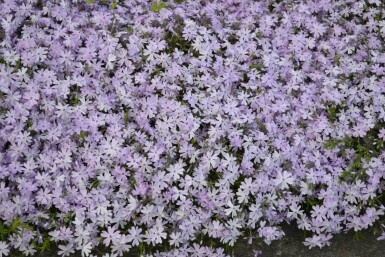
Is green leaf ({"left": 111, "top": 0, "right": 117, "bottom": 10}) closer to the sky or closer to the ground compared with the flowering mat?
closer to the sky

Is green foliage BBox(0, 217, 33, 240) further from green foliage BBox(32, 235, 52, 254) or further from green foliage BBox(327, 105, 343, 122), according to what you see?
green foliage BBox(327, 105, 343, 122)

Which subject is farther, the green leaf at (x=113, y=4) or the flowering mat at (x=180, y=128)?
the green leaf at (x=113, y=4)

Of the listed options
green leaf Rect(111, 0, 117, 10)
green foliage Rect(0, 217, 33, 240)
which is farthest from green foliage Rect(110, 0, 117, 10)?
green foliage Rect(0, 217, 33, 240)

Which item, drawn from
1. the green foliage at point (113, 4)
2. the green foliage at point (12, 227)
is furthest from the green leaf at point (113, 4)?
the green foliage at point (12, 227)

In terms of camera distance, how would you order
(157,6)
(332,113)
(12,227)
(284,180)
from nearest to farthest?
(12,227), (284,180), (332,113), (157,6)

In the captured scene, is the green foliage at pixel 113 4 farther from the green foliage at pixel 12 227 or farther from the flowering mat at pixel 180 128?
the green foliage at pixel 12 227

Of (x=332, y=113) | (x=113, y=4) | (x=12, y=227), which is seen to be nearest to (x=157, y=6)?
(x=113, y=4)

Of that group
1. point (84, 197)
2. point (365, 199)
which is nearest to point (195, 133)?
point (84, 197)

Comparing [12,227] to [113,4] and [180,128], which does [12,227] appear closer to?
[180,128]
